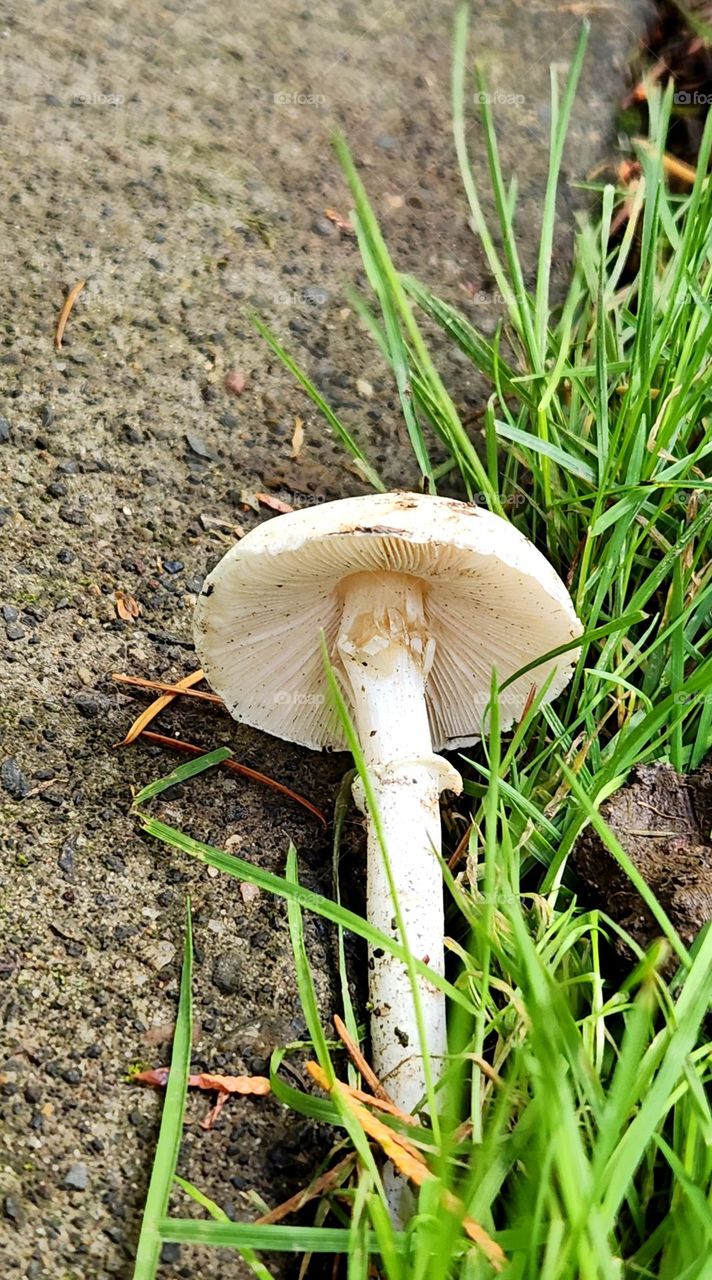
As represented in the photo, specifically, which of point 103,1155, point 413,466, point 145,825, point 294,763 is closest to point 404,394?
point 413,466

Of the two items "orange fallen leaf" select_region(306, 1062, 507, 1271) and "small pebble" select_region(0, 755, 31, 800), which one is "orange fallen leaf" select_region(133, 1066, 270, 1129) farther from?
"small pebble" select_region(0, 755, 31, 800)

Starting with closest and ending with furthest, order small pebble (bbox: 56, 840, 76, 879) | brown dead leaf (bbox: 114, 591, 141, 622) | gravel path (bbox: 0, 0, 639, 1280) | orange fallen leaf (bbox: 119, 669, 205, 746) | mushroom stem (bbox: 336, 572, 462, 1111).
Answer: gravel path (bbox: 0, 0, 639, 1280)
mushroom stem (bbox: 336, 572, 462, 1111)
small pebble (bbox: 56, 840, 76, 879)
orange fallen leaf (bbox: 119, 669, 205, 746)
brown dead leaf (bbox: 114, 591, 141, 622)

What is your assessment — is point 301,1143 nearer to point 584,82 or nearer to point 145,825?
point 145,825

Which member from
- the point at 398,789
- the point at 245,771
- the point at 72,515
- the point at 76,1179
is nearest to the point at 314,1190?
the point at 76,1179

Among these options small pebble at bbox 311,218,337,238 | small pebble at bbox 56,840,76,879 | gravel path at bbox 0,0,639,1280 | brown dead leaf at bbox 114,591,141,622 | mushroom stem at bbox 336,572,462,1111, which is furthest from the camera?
small pebble at bbox 311,218,337,238

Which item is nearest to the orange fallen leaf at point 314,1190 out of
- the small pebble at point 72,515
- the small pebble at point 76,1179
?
the small pebble at point 76,1179

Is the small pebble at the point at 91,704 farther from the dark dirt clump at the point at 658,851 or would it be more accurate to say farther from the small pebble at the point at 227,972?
the dark dirt clump at the point at 658,851

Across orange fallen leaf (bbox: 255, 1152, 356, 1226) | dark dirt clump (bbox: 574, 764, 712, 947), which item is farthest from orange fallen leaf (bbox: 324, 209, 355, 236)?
orange fallen leaf (bbox: 255, 1152, 356, 1226)
